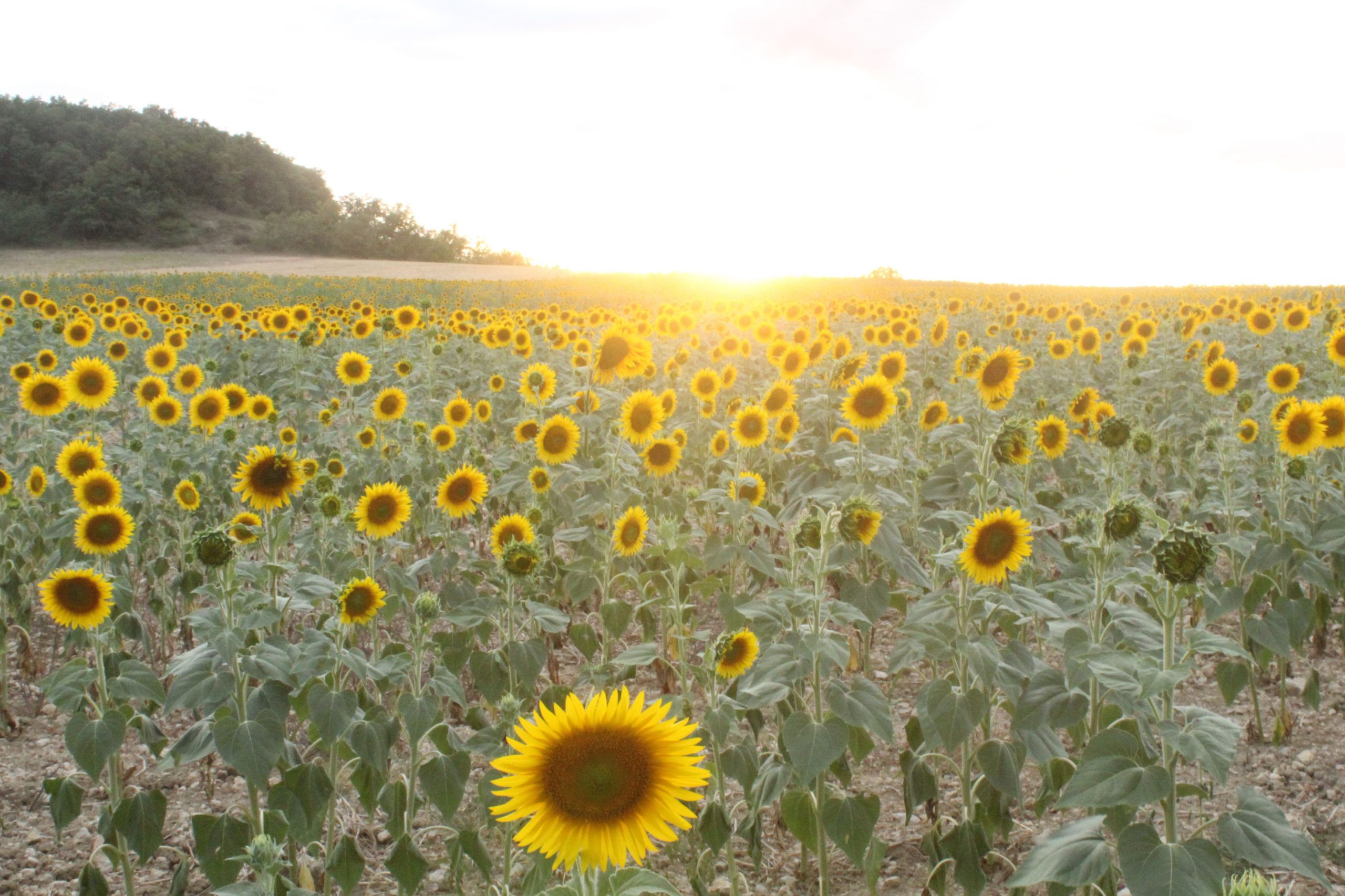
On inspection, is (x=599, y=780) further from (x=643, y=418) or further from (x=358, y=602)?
(x=643, y=418)

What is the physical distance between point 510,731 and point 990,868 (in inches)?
71.9

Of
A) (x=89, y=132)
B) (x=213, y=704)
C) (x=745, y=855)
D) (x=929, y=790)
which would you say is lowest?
(x=745, y=855)

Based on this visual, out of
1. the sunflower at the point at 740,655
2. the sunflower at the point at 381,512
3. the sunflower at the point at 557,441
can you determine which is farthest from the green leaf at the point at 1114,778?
the sunflower at the point at 557,441

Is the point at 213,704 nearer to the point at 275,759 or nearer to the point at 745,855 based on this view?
the point at 275,759

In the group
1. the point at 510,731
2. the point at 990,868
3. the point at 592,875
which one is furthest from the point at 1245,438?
the point at 592,875

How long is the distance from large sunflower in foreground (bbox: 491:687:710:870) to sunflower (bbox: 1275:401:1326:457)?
4.18 m

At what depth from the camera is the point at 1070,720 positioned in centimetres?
246

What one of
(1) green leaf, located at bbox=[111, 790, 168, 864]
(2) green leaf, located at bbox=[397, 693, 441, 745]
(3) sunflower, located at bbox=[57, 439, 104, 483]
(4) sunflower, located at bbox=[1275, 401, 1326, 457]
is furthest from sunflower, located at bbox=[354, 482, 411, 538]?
(4) sunflower, located at bbox=[1275, 401, 1326, 457]

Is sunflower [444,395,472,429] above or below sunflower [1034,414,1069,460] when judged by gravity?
below

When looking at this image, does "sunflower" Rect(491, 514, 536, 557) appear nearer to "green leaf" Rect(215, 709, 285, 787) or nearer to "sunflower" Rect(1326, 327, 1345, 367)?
"green leaf" Rect(215, 709, 285, 787)

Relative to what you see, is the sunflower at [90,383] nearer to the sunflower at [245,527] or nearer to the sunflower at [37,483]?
the sunflower at [37,483]

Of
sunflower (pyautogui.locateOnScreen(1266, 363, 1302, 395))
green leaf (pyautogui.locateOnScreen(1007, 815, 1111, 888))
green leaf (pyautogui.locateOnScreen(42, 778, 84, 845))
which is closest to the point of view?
green leaf (pyautogui.locateOnScreen(1007, 815, 1111, 888))

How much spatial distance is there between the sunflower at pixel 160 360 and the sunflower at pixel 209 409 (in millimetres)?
2762

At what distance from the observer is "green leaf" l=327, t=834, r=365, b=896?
9.04 feet
